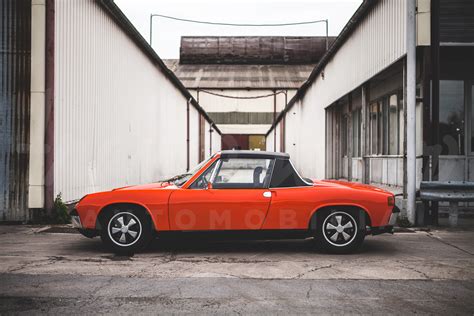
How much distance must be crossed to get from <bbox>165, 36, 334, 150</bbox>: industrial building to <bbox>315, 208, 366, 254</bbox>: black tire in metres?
38.8

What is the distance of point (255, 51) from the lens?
180ft

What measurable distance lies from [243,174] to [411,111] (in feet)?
13.5

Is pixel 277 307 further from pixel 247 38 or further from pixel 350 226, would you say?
pixel 247 38

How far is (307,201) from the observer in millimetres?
6238

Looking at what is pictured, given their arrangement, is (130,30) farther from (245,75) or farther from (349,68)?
(245,75)

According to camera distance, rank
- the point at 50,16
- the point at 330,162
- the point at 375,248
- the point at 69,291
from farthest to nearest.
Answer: the point at 330,162
the point at 50,16
the point at 375,248
the point at 69,291

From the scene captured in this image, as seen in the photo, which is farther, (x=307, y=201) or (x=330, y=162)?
(x=330, y=162)

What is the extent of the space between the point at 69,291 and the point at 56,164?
4.84 metres

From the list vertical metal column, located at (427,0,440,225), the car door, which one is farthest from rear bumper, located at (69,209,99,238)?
vertical metal column, located at (427,0,440,225)

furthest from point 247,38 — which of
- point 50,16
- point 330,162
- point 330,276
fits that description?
point 330,276

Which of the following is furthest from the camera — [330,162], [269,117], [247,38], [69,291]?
[247,38]

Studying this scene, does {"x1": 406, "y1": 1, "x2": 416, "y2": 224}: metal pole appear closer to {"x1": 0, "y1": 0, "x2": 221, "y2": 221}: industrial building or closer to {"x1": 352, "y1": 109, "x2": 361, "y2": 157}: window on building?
{"x1": 0, "y1": 0, "x2": 221, "y2": 221}: industrial building

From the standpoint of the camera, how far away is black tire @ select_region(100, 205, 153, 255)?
244 inches

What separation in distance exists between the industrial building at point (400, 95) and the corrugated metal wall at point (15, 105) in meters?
6.79
